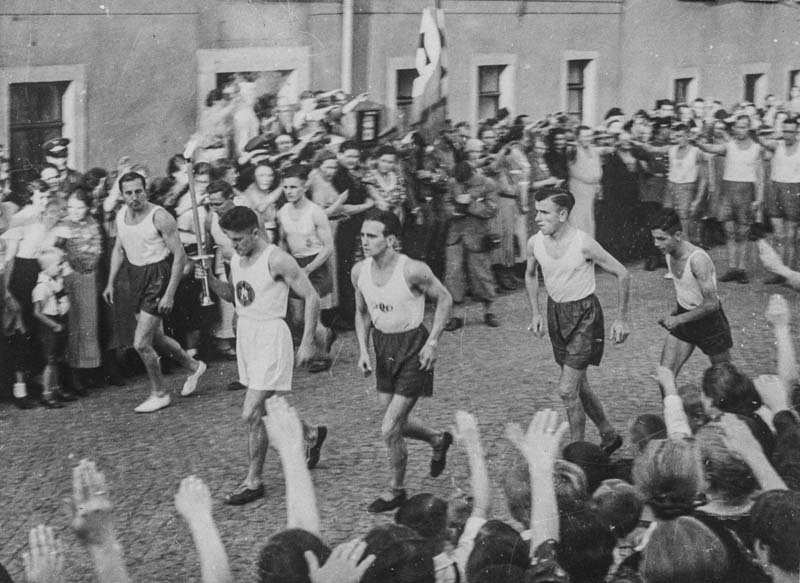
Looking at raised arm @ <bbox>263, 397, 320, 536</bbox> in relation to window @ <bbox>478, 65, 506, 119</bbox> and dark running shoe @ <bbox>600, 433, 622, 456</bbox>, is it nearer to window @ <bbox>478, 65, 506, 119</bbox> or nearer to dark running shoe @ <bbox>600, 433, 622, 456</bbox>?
dark running shoe @ <bbox>600, 433, 622, 456</bbox>

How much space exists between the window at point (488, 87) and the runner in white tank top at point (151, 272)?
2198 mm


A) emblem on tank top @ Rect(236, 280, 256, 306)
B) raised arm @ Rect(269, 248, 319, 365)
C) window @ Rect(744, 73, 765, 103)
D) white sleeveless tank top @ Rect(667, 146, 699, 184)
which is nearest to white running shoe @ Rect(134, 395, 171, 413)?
emblem on tank top @ Rect(236, 280, 256, 306)

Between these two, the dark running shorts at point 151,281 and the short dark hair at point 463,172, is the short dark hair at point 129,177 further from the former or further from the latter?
the short dark hair at point 463,172

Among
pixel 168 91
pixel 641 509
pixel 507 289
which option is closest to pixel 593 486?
pixel 641 509

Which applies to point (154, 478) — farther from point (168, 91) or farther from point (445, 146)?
point (445, 146)

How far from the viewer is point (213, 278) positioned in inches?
335

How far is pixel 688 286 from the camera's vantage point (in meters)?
7.47

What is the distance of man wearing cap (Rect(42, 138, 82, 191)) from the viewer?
7.12 meters

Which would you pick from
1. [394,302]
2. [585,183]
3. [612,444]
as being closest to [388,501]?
[394,302]

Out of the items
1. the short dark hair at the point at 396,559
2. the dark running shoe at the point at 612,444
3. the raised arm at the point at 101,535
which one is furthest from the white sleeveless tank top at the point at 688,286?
the raised arm at the point at 101,535

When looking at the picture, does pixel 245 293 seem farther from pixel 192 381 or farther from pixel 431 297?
pixel 192 381

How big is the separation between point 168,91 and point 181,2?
53 centimetres

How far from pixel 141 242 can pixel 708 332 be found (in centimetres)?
349

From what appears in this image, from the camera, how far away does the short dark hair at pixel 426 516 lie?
470 cm
